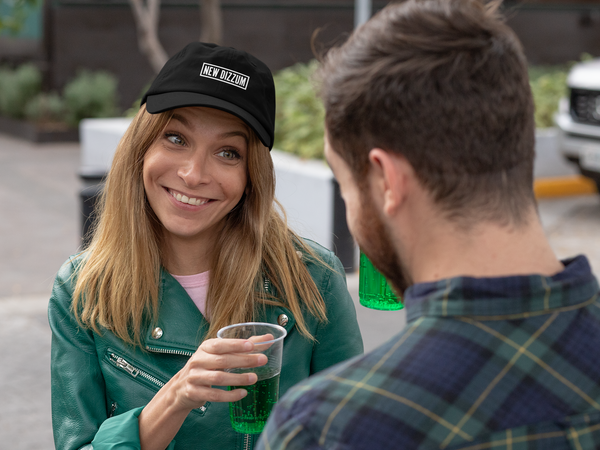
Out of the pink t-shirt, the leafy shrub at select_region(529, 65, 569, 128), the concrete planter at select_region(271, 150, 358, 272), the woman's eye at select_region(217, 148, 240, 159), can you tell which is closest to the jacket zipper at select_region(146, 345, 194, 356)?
the pink t-shirt

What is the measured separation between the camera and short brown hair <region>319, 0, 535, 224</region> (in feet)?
3.78

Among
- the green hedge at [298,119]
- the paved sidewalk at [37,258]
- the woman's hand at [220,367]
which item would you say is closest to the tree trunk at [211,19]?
the green hedge at [298,119]

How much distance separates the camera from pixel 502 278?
3.68 ft

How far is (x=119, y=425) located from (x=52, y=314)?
1.39ft

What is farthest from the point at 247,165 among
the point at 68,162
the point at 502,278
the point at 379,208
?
the point at 68,162

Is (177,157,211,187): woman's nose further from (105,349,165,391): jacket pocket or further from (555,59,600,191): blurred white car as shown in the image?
(555,59,600,191): blurred white car

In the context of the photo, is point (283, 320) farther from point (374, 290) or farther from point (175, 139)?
point (175, 139)

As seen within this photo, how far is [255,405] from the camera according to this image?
5.65 ft

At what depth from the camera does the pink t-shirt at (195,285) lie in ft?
7.51

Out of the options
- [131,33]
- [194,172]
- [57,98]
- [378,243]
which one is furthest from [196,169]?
[131,33]

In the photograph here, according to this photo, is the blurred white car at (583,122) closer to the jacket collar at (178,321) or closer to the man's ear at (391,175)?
the jacket collar at (178,321)

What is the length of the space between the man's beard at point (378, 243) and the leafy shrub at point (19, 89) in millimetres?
16784

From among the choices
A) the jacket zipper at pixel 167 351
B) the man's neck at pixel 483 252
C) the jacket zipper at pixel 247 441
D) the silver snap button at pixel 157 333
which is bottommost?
the jacket zipper at pixel 247 441

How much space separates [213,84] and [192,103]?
3.2 inches
